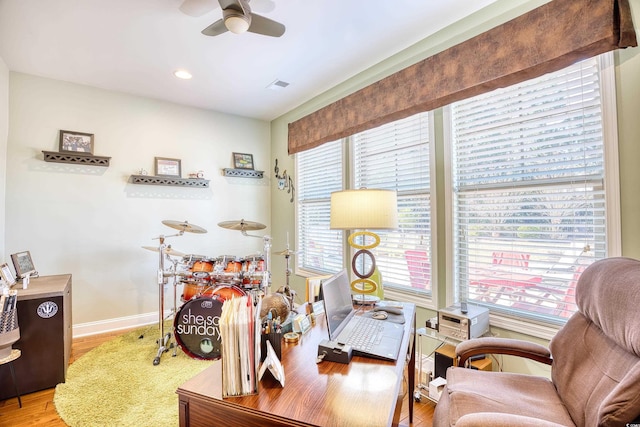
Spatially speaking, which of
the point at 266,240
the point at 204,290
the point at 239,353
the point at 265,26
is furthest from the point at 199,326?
the point at 265,26

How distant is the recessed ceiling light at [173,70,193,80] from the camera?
294cm

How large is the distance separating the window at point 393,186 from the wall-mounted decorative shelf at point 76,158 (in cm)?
238

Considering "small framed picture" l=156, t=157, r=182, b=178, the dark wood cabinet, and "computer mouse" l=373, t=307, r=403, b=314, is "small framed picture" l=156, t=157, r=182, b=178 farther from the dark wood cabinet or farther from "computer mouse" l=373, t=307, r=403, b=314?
"computer mouse" l=373, t=307, r=403, b=314

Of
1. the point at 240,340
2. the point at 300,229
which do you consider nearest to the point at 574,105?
the point at 240,340

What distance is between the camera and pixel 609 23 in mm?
1439

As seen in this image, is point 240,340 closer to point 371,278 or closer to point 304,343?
point 304,343

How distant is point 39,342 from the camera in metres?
2.17

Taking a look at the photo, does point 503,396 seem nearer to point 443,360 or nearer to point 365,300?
point 443,360

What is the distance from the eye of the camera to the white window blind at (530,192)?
5.49 feet

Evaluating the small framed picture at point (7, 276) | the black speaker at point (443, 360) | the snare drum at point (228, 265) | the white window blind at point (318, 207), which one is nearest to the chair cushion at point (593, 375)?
the black speaker at point (443, 360)

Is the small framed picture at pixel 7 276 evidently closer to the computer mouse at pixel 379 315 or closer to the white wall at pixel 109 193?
the white wall at pixel 109 193

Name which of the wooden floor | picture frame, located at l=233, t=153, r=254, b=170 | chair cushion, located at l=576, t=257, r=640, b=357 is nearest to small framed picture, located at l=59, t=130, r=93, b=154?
picture frame, located at l=233, t=153, r=254, b=170

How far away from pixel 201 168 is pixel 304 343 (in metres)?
3.19

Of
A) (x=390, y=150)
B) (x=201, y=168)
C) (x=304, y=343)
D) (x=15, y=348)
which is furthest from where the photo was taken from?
(x=201, y=168)
